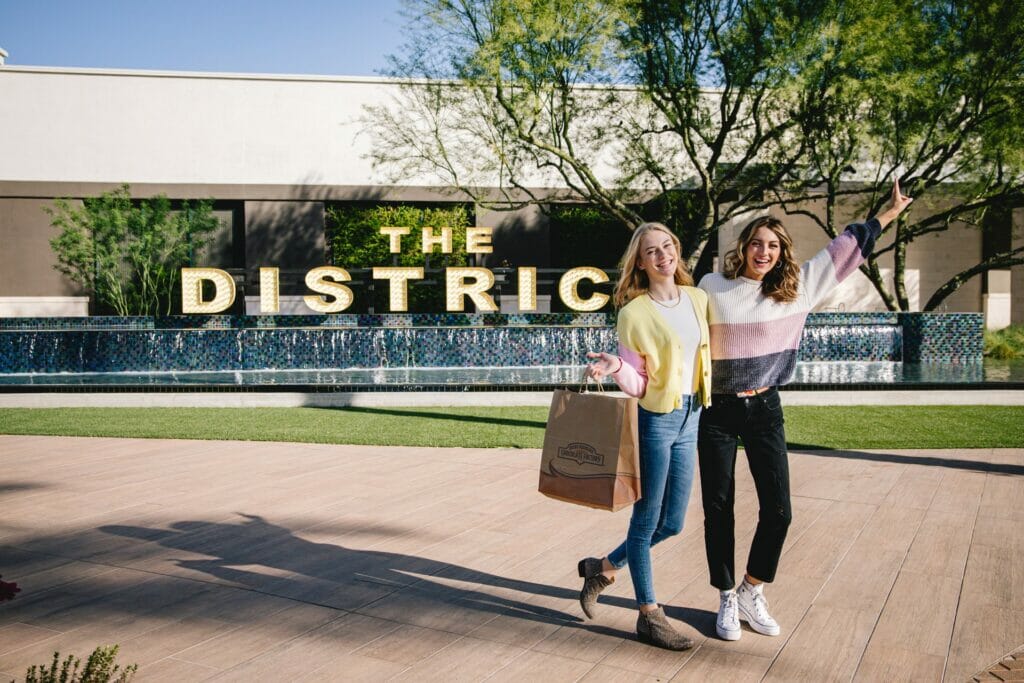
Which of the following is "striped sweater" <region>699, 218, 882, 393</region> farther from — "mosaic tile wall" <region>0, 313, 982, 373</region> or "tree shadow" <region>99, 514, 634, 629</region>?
"mosaic tile wall" <region>0, 313, 982, 373</region>

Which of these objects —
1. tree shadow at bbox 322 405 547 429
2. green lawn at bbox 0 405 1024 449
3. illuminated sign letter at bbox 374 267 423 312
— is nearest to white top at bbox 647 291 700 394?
green lawn at bbox 0 405 1024 449

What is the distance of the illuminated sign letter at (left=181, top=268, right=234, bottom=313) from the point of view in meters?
19.2

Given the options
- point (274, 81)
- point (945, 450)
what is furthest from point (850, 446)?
point (274, 81)

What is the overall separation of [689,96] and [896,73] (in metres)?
4.04

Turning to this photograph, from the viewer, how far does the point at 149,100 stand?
24203mm

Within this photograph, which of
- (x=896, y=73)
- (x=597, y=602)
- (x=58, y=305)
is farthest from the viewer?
(x=58, y=305)

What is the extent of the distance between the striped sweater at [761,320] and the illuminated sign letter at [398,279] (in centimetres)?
1676

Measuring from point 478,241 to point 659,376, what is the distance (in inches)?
693

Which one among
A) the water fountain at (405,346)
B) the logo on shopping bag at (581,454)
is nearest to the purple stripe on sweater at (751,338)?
the logo on shopping bag at (581,454)

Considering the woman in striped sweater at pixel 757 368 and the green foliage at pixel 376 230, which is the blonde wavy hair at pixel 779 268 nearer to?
the woman in striped sweater at pixel 757 368

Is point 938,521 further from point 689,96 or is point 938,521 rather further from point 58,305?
point 58,305

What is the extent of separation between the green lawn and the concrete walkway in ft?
4.71

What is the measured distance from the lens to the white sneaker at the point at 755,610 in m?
3.76

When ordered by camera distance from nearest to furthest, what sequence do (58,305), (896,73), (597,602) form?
(597,602)
(896,73)
(58,305)
